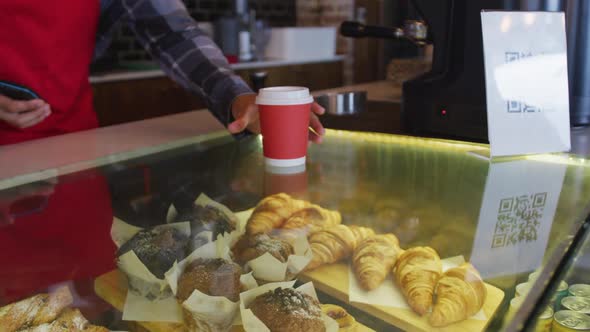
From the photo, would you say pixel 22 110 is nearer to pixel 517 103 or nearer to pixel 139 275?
pixel 139 275

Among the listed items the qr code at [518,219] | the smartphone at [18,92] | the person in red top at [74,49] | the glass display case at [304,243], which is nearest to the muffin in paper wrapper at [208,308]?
the glass display case at [304,243]

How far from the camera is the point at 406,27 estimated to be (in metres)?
1.09

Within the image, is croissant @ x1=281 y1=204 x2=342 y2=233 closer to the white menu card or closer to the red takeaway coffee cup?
the red takeaway coffee cup

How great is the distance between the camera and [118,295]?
19.0 inches

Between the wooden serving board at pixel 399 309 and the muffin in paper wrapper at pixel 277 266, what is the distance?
0.04ft

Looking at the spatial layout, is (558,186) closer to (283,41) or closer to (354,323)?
(354,323)

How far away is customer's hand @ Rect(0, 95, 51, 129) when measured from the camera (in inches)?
44.7

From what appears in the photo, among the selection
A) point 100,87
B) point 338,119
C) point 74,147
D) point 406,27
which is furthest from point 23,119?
point 100,87

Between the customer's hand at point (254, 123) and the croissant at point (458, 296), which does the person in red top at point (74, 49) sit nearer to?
the customer's hand at point (254, 123)

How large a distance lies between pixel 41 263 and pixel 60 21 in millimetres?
1031

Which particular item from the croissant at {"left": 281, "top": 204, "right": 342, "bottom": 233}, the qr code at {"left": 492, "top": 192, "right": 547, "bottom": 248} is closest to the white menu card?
the qr code at {"left": 492, "top": 192, "right": 547, "bottom": 248}

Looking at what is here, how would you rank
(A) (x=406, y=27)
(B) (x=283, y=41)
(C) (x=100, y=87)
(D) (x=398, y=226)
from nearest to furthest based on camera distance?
(D) (x=398, y=226) < (A) (x=406, y=27) < (C) (x=100, y=87) < (B) (x=283, y=41)

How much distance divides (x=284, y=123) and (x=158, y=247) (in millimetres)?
326

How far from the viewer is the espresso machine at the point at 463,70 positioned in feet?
3.05
